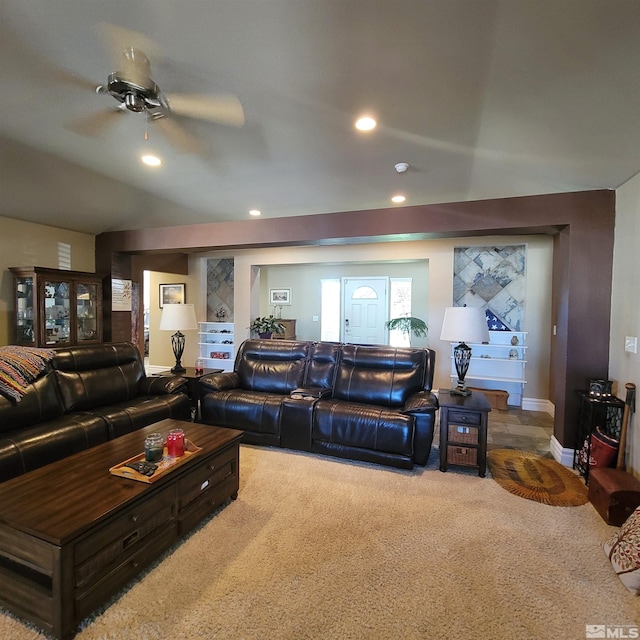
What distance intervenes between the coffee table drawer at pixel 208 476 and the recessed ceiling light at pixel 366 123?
228cm

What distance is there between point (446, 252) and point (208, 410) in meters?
3.97

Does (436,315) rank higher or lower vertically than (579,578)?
higher

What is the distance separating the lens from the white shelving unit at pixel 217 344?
685 cm

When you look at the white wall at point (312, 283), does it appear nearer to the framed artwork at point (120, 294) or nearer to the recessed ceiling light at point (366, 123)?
the framed artwork at point (120, 294)

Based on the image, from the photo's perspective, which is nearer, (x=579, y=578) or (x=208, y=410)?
(x=579, y=578)

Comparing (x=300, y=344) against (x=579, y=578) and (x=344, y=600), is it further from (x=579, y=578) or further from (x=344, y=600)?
(x=579, y=578)

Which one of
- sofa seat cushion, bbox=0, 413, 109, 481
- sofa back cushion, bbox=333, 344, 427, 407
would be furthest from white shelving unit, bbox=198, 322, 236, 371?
sofa seat cushion, bbox=0, 413, 109, 481

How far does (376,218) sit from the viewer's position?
13.1 ft

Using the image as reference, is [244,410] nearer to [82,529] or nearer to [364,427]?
[364,427]

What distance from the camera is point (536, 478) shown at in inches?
115

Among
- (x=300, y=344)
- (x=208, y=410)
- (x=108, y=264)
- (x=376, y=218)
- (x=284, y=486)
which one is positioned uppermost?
(x=376, y=218)

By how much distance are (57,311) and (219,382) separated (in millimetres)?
2654

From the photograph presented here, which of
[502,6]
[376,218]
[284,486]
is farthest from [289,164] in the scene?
[284,486]

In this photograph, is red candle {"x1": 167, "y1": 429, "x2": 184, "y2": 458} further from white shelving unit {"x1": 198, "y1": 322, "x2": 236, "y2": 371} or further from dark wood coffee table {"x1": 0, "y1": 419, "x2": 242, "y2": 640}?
white shelving unit {"x1": 198, "y1": 322, "x2": 236, "y2": 371}
